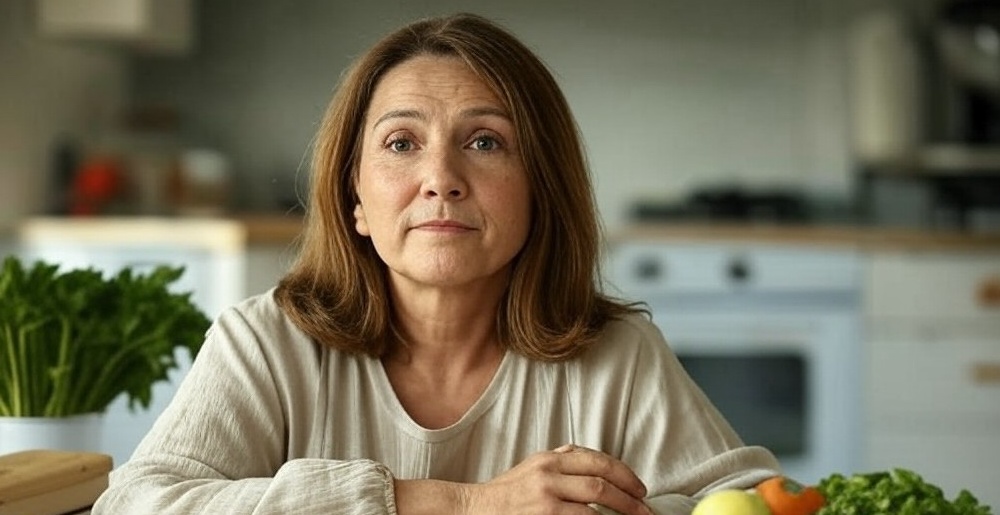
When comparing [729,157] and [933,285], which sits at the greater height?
[729,157]

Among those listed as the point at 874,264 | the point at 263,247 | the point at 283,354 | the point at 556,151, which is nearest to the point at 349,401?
the point at 283,354

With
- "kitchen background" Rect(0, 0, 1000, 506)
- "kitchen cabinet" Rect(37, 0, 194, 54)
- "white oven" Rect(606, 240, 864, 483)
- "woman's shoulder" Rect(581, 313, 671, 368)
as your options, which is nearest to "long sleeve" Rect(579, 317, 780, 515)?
"woman's shoulder" Rect(581, 313, 671, 368)

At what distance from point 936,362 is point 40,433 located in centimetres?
332

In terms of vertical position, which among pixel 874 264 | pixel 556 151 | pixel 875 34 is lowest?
pixel 874 264

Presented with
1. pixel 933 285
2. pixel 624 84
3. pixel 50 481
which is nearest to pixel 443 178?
pixel 50 481

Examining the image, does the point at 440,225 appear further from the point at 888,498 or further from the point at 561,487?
the point at 888,498

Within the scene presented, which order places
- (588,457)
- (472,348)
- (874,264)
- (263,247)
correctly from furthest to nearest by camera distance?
(874,264) → (263,247) → (472,348) → (588,457)

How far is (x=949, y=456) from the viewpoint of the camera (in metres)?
4.53

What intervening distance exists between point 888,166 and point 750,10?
0.68 metres

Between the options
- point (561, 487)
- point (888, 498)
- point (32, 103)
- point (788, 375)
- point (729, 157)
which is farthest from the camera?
point (729, 157)

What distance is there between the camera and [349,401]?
1.60 metres

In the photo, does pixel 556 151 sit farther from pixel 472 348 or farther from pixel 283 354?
pixel 283 354

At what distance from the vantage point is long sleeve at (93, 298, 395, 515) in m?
1.34

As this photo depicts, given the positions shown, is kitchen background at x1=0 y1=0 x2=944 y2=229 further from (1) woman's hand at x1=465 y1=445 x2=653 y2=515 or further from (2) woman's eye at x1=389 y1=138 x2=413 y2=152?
(1) woman's hand at x1=465 y1=445 x2=653 y2=515
